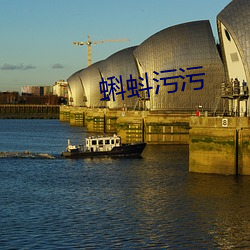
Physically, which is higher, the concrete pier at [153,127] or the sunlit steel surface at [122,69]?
the sunlit steel surface at [122,69]

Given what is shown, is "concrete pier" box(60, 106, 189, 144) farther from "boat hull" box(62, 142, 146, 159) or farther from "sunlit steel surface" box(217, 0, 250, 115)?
"sunlit steel surface" box(217, 0, 250, 115)

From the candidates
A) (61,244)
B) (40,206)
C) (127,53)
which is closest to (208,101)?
(127,53)

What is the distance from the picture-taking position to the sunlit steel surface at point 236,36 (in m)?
57.5

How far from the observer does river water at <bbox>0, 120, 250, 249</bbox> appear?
104ft

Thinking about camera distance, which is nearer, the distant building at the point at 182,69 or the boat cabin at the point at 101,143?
the boat cabin at the point at 101,143

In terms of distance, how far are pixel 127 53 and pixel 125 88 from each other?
668cm

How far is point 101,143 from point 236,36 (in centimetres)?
1786

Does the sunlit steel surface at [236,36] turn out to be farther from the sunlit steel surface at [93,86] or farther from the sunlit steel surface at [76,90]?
the sunlit steel surface at [76,90]

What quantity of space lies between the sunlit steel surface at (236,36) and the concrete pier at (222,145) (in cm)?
927

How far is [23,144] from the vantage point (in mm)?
90000

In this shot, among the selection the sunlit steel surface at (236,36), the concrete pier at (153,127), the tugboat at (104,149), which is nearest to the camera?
the sunlit steel surface at (236,36)

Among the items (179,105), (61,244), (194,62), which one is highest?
(194,62)

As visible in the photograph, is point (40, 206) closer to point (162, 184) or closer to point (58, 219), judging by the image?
point (58, 219)

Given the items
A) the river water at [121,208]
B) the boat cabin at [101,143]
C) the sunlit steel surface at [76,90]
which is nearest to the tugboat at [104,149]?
the boat cabin at [101,143]
